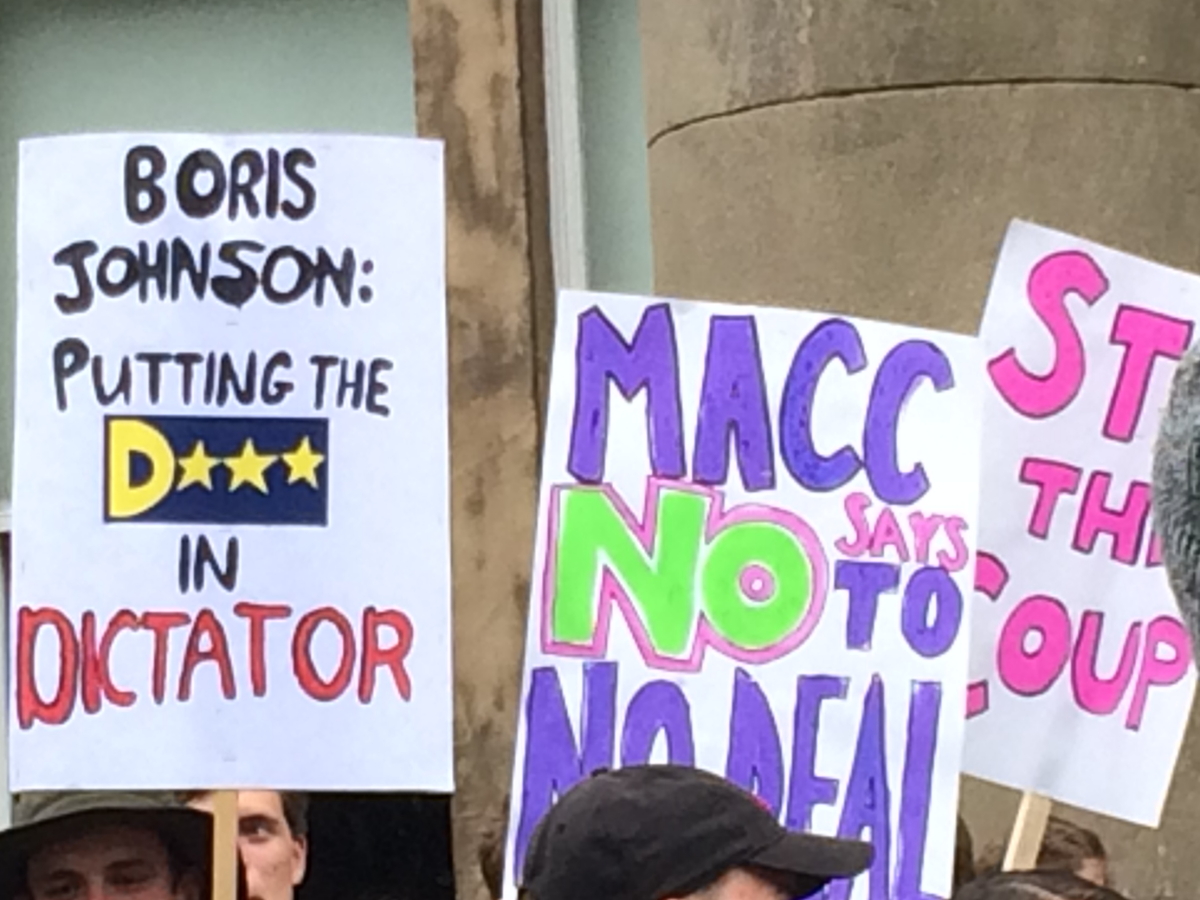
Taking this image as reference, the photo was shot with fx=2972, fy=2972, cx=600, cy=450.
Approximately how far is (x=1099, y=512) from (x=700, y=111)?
144 centimetres

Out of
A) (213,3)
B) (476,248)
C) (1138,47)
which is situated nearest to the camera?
(1138,47)

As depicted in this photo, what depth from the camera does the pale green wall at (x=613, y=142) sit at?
18.2ft

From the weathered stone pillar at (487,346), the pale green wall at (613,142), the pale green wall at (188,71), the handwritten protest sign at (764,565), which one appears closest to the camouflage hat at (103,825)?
the handwritten protest sign at (764,565)

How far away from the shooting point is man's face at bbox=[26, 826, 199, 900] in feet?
10.9

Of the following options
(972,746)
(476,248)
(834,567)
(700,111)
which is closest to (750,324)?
(834,567)

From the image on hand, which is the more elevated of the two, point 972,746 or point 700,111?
point 700,111

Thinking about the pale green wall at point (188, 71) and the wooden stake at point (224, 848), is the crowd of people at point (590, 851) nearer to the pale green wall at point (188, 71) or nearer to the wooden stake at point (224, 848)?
the wooden stake at point (224, 848)

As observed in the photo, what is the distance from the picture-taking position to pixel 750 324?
Answer: 343 centimetres

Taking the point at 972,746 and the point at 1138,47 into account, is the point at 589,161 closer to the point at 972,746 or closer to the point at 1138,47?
the point at 1138,47

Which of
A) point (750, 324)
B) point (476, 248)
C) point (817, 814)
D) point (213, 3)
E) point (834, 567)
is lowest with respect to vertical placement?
point (817, 814)

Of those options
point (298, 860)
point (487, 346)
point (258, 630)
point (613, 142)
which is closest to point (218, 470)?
point (258, 630)

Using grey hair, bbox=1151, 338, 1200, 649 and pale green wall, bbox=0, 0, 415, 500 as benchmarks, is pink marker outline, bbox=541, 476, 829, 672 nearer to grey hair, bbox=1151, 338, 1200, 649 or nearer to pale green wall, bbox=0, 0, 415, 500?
grey hair, bbox=1151, 338, 1200, 649

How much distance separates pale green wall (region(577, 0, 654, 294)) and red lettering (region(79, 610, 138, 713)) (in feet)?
7.71

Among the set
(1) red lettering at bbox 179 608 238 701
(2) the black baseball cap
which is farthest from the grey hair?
(1) red lettering at bbox 179 608 238 701
